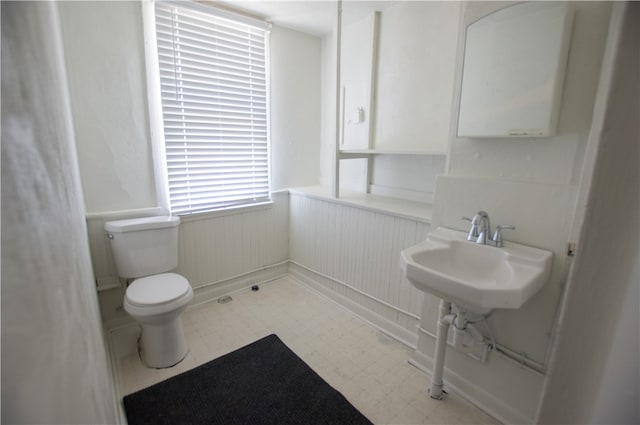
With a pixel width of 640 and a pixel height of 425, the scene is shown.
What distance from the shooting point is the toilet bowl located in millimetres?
1694

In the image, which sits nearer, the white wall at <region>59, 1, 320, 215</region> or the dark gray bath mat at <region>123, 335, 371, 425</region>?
the dark gray bath mat at <region>123, 335, 371, 425</region>

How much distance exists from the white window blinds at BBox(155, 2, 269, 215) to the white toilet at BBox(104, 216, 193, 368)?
30 centimetres

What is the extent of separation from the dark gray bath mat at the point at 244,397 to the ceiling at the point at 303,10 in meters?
2.39

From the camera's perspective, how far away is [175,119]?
218 centimetres

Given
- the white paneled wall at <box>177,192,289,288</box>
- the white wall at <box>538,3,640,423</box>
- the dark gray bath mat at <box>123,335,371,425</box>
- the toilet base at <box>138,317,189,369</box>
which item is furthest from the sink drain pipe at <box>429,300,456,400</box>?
the white paneled wall at <box>177,192,289,288</box>

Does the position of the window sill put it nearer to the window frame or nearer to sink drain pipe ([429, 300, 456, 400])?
the window frame

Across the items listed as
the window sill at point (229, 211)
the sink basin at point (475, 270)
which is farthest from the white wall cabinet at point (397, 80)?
the window sill at point (229, 211)

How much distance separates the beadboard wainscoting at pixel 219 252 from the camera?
79.4 inches

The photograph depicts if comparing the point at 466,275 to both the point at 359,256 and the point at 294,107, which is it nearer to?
the point at 359,256

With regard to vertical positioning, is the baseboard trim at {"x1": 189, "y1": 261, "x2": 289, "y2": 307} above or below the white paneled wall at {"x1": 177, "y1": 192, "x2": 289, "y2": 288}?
below

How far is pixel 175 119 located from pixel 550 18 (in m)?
2.18

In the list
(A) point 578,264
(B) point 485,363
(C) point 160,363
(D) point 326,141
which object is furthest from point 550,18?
(C) point 160,363

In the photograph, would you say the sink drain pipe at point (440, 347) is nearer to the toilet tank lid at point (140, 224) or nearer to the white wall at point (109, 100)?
the toilet tank lid at point (140, 224)

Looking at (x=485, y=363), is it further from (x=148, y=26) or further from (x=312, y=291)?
(x=148, y=26)
